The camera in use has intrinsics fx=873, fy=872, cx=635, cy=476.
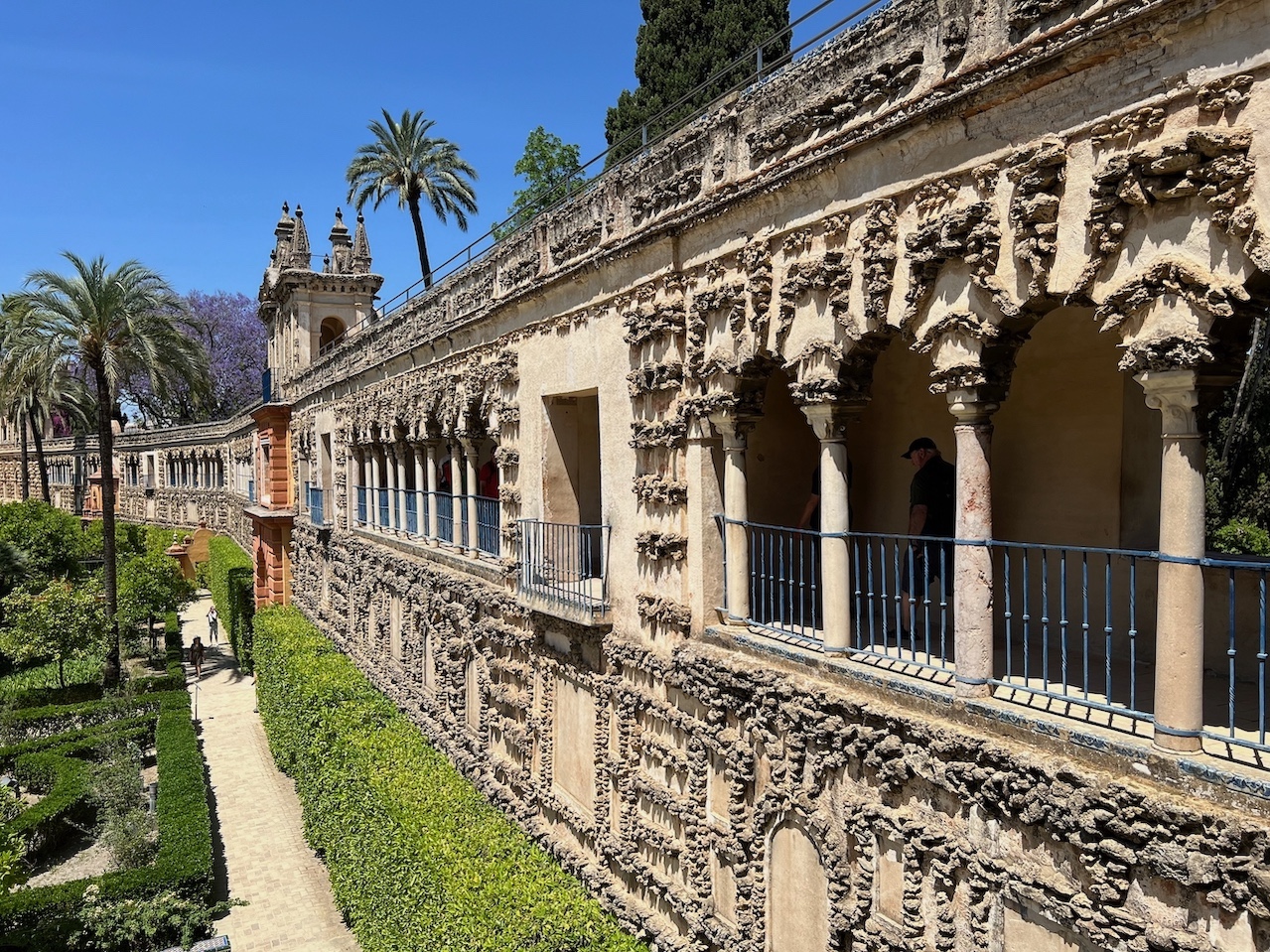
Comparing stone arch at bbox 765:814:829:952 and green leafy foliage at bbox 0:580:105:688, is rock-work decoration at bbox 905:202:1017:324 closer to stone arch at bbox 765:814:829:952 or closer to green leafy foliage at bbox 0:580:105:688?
stone arch at bbox 765:814:829:952

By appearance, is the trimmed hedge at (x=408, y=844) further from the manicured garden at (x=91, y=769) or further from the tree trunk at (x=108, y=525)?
the tree trunk at (x=108, y=525)

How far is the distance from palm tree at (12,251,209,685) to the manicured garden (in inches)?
66.8

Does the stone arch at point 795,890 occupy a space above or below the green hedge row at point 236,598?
above

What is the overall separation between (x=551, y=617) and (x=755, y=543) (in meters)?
3.05

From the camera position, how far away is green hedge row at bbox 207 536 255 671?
2980 cm

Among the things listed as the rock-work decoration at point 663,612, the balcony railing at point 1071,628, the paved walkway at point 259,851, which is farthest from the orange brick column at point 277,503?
the balcony railing at point 1071,628

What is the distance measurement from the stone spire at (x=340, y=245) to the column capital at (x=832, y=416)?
26.7 meters

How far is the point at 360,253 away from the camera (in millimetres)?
30125

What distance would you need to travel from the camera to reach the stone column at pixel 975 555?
545cm

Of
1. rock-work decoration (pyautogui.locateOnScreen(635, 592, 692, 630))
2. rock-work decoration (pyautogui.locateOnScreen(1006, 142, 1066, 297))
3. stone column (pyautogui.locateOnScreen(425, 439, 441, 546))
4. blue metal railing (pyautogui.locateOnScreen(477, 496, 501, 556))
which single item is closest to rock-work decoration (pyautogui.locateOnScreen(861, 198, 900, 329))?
rock-work decoration (pyautogui.locateOnScreen(1006, 142, 1066, 297))

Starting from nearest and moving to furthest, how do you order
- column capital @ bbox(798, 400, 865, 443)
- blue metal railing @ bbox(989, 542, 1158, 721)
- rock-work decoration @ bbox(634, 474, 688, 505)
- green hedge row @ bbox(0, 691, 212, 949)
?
blue metal railing @ bbox(989, 542, 1158, 721) → column capital @ bbox(798, 400, 865, 443) → rock-work decoration @ bbox(634, 474, 688, 505) → green hedge row @ bbox(0, 691, 212, 949)

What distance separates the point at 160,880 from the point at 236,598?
19793 millimetres

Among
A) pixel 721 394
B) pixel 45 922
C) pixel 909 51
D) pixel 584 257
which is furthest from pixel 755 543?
pixel 45 922

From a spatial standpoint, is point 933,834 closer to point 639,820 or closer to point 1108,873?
point 1108,873
